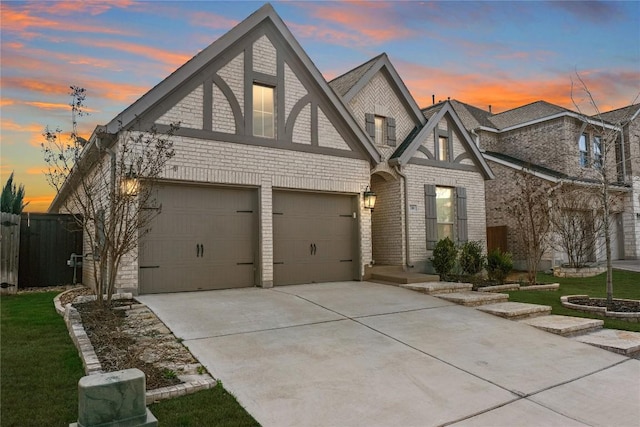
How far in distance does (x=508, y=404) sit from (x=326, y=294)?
5.03 meters

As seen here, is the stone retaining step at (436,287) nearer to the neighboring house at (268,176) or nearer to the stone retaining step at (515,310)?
the stone retaining step at (515,310)

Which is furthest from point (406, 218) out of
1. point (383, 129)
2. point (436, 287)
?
point (436, 287)

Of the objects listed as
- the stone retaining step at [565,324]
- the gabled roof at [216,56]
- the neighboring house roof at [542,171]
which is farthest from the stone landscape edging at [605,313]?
the neighboring house roof at [542,171]

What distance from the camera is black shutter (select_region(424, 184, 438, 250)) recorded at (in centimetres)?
1323

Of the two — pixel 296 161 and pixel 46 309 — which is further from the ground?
pixel 296 161

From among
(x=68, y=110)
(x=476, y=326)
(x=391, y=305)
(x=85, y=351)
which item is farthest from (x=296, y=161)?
(x=85, y=351)

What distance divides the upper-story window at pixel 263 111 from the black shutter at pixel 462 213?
24.2 feet

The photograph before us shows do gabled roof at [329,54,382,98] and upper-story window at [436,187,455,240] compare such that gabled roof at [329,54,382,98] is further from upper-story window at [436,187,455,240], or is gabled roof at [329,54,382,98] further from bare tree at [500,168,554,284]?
bare tree at [500,168,554,284]

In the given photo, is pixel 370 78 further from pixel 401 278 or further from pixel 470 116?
pixel 470 116

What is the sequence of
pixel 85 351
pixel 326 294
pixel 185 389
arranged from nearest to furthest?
1. pixel 185 389
2. pixel 85 351
3. pixel 326 294

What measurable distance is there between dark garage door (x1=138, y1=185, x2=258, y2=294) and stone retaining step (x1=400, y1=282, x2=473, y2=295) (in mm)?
3869

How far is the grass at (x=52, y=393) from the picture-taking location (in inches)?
138

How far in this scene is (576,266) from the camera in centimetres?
1560

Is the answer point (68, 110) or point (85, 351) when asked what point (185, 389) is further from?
point (68, 110)
